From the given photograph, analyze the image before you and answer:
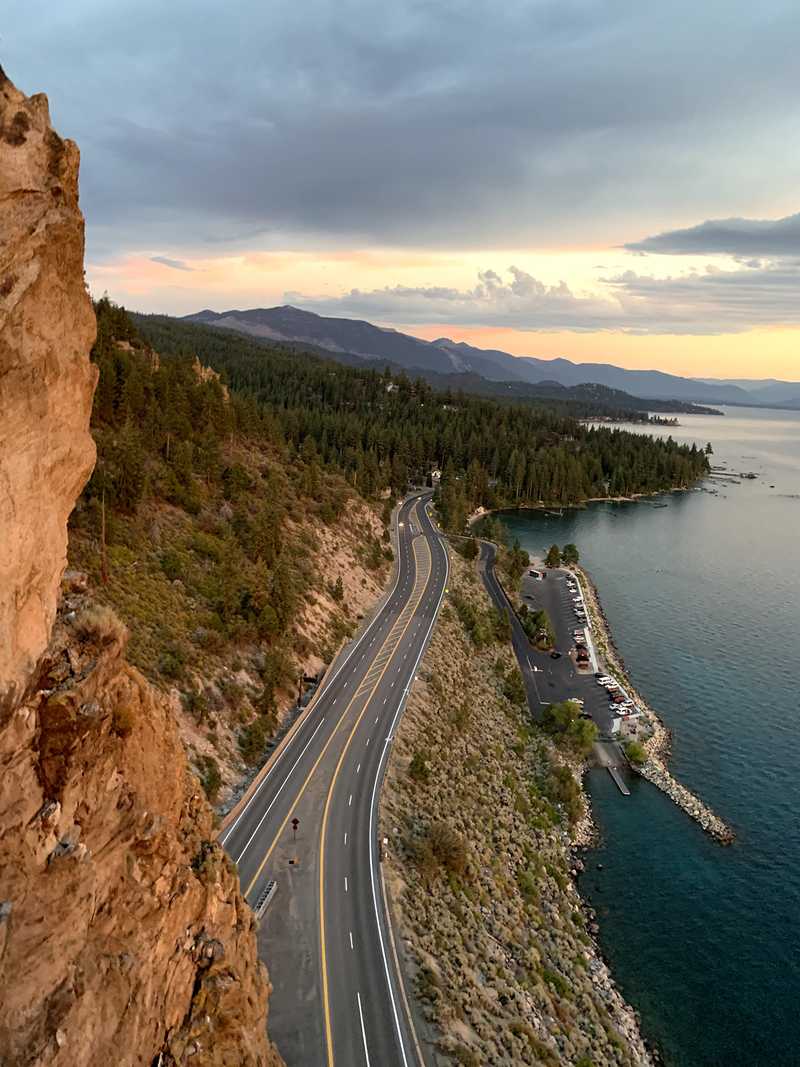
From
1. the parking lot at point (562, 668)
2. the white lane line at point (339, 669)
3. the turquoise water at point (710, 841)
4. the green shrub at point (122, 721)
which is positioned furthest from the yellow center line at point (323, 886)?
the parking lot at point (562, 668)

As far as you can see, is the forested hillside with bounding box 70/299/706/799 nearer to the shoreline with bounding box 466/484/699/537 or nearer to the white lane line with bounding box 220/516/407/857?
the white lane line with bounding box 220/516/407/857

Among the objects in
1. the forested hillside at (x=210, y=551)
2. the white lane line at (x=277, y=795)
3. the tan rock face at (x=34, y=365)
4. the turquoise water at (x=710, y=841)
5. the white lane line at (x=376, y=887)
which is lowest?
the turquoise water at (x=710, y=841)

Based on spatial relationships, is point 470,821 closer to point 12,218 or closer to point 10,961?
point 10,961

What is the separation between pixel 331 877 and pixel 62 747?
24.7m

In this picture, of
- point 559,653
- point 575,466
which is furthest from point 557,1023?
point 575,466

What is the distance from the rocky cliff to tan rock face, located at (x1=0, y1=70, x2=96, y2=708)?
36 millimetres

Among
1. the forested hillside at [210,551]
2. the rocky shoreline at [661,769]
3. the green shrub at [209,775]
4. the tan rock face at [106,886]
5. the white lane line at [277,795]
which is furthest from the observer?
the rocky shoreline at [661,769]

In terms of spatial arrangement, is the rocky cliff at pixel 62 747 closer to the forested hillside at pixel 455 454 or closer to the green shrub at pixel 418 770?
the green shrub at pixel 418 770

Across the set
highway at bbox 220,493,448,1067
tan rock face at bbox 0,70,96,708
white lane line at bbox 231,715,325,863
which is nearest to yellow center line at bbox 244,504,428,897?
highway at bbox 220,493,448,1067

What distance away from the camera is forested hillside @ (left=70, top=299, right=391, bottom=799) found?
4281 cm

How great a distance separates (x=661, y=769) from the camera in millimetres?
53844

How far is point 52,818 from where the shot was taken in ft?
42.8

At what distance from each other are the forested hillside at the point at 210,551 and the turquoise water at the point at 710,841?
2726 centimetres

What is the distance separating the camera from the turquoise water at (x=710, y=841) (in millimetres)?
34812
